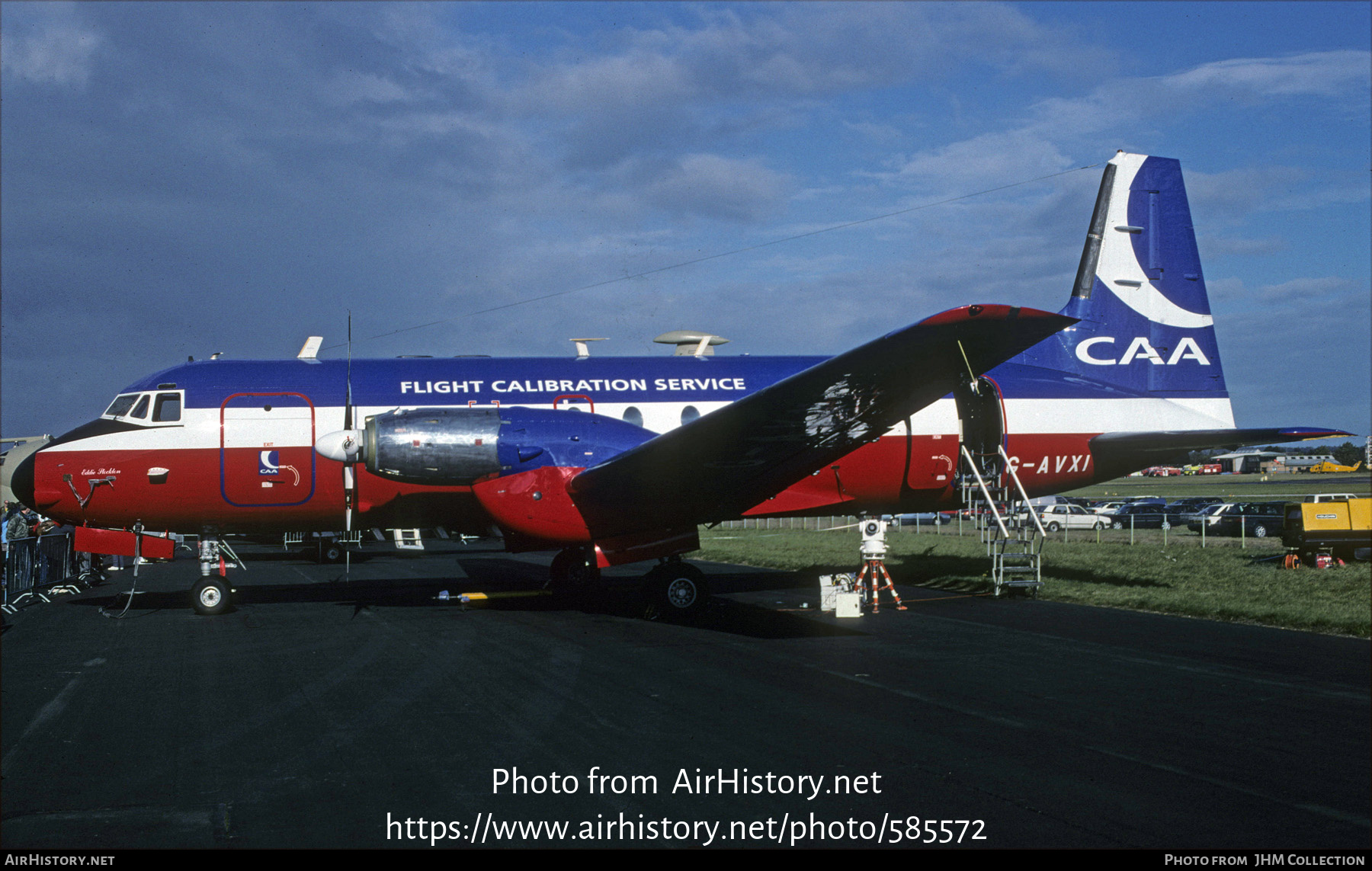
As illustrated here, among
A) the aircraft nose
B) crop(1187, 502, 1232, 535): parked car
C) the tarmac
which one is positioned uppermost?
the aircraft nose

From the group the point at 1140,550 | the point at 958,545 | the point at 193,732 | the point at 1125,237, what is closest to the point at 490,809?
the point at 193,732

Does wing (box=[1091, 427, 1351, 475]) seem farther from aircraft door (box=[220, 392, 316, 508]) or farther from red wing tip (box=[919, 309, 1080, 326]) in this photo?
aircraft door (box=[220, 392, 316, 508])

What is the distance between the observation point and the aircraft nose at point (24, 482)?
15.0 meters

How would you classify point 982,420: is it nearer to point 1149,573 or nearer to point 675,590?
point 1149,573

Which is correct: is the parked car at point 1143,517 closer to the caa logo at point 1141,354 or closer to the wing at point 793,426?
the caa logo at point 1141,354

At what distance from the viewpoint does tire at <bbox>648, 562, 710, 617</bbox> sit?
1478cm

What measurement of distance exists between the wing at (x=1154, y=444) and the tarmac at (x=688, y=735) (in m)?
4.41

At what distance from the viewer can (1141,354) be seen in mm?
18766

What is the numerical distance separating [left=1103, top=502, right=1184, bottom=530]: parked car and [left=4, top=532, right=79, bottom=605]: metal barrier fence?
37155 mm

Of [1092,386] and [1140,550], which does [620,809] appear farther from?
[1140,550]

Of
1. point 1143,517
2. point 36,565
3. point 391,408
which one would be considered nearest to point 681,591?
point 391,408

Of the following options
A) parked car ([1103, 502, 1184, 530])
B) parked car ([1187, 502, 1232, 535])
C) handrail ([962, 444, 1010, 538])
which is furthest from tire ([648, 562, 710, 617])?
parked car ([1103, 502, 1184, 530])

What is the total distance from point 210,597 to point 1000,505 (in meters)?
13.9

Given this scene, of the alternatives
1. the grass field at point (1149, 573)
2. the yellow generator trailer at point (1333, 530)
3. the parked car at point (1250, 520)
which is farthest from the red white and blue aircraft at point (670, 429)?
Answer: the parked car at point (1250, 520)
